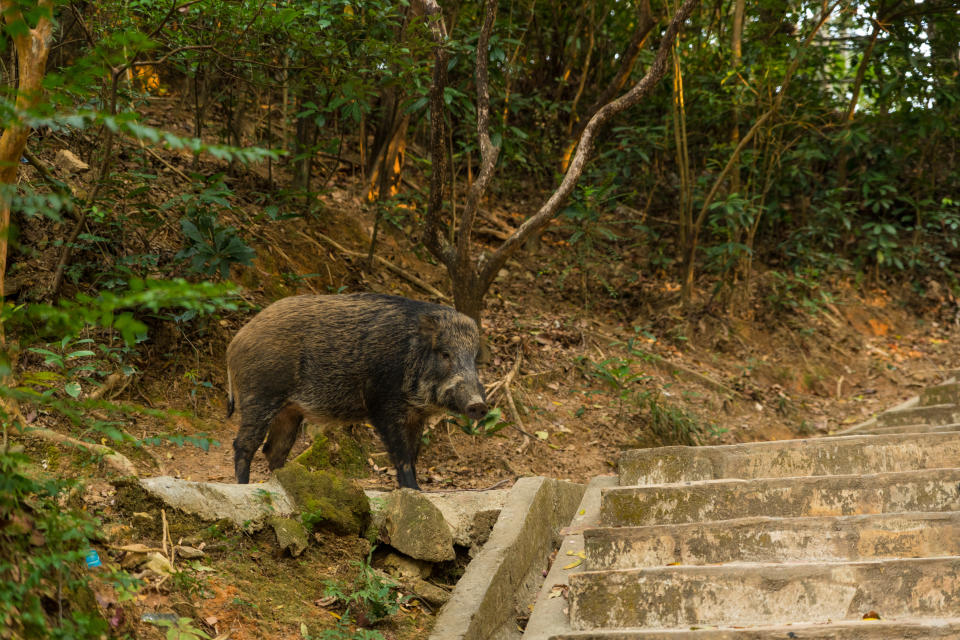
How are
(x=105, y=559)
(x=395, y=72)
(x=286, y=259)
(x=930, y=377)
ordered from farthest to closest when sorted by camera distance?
(x=930, y=377), (x=286, y=259), (x=395, y=72), (x=105, y=559)

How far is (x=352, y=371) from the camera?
5.57 meters

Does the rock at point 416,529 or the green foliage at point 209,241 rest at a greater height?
the green foliage at point 209,241

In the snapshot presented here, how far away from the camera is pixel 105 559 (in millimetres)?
3021

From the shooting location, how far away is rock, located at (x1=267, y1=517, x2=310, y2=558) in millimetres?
3871

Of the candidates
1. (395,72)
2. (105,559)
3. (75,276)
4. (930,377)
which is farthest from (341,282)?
(930,377)

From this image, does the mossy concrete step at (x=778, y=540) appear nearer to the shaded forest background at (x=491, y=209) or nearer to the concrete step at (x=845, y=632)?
the concrete step at (x=845, y=632)

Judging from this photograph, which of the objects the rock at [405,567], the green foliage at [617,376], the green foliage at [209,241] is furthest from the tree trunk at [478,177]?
the rock at [405,567]

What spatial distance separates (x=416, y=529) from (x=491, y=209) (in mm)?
7650

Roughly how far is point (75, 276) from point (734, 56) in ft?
25.9

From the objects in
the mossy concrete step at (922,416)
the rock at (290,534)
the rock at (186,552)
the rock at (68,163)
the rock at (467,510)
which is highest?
the rock at (68,163)

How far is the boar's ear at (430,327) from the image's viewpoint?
5.69 meters

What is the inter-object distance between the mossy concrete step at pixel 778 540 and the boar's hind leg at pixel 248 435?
2.53 metres

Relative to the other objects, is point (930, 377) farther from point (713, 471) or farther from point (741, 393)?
point (713, 471)

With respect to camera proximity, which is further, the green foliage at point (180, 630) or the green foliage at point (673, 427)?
the green foliage at point (673, 427)
